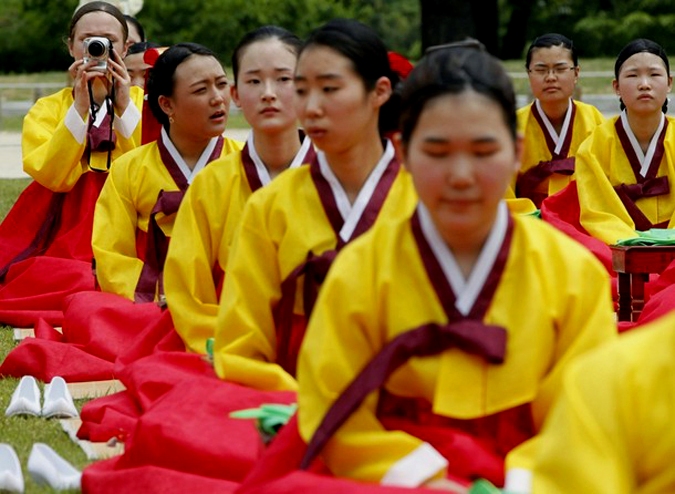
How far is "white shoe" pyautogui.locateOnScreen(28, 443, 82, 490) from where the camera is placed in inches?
161

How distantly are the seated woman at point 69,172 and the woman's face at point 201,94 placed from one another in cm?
116

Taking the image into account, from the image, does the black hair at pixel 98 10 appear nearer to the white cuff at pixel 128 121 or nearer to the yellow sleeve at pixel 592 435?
the white cuff at pixel 128 121

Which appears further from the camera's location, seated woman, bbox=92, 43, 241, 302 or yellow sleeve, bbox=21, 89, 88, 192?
yellow sleeve, bbox=21, 89, 88, 192

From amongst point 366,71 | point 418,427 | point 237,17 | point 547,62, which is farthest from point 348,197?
point 237,17

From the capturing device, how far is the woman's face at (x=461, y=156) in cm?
305

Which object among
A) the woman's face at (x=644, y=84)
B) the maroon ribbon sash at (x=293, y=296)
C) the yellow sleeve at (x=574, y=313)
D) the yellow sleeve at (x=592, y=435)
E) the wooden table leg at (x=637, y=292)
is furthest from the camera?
the woman's face at (x=644, y=84)

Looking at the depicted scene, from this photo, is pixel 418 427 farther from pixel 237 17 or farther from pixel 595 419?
pixel 237 17

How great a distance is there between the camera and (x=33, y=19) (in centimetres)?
2847

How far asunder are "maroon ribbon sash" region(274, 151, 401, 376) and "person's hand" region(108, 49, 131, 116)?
9.84ft

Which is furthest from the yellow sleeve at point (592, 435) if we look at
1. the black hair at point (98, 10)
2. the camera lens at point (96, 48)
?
the black hair at point (98, 10)

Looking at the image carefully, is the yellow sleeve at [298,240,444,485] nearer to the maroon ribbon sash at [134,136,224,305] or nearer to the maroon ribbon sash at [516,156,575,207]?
the maroon ribbon sash at [134,136,224,305]

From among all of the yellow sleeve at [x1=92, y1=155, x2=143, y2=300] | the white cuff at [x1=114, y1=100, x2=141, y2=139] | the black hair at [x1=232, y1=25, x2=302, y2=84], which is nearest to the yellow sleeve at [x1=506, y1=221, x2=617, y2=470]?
the black hair at [x1=232, y1=25, x2=302, y2=84]

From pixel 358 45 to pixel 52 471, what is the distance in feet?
4.44

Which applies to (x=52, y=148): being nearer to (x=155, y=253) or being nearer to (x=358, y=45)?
(x=155, y=253)
